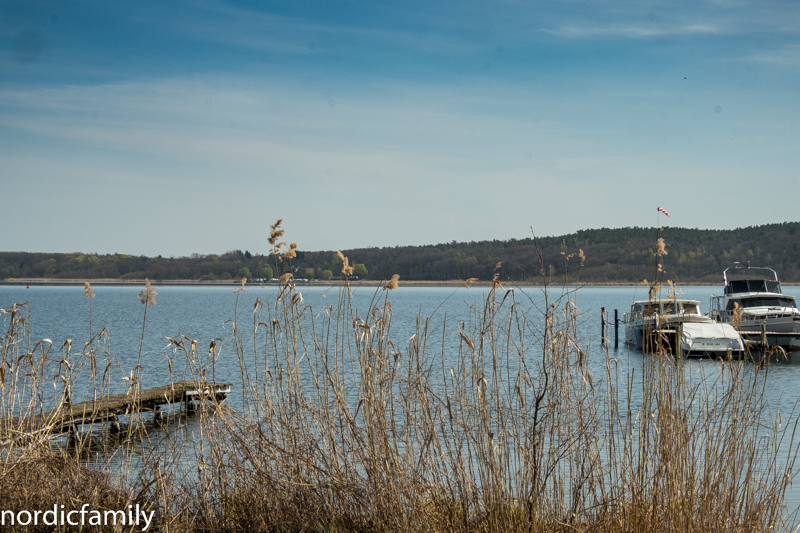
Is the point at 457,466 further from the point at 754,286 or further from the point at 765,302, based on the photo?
the point at 754,286

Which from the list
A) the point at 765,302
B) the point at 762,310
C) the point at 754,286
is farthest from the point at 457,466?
the point at 754,286

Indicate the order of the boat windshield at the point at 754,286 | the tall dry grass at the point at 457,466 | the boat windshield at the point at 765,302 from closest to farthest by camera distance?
the tall dry grass at the point at 457,466 < the boat windshield at the point at 765,302 < the boat windshield at the point at 754,286

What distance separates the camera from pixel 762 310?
2875 cm

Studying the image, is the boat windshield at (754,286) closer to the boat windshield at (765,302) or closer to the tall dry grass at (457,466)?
the boat windshield at (765,302)

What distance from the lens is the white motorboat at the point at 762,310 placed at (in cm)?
2783

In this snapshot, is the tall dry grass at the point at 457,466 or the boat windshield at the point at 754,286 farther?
the boat windshield at the point at 754,286

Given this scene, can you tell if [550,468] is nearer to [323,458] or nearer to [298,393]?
[323,458]

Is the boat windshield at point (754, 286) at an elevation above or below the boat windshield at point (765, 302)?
above

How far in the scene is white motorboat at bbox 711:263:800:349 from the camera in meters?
27.8

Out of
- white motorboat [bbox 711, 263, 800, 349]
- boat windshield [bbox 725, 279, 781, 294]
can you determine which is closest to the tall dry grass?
white motorboat [bbox 711, 263, 800, 349]

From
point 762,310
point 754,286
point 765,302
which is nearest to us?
point 762,310

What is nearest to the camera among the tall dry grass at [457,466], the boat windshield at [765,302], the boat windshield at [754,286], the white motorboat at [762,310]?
the tall dry grass at [457,466]

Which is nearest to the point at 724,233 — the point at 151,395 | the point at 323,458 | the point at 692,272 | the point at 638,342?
the point at 692,272

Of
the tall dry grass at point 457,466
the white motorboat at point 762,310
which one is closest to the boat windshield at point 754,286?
the white motorboat at point 762,310
